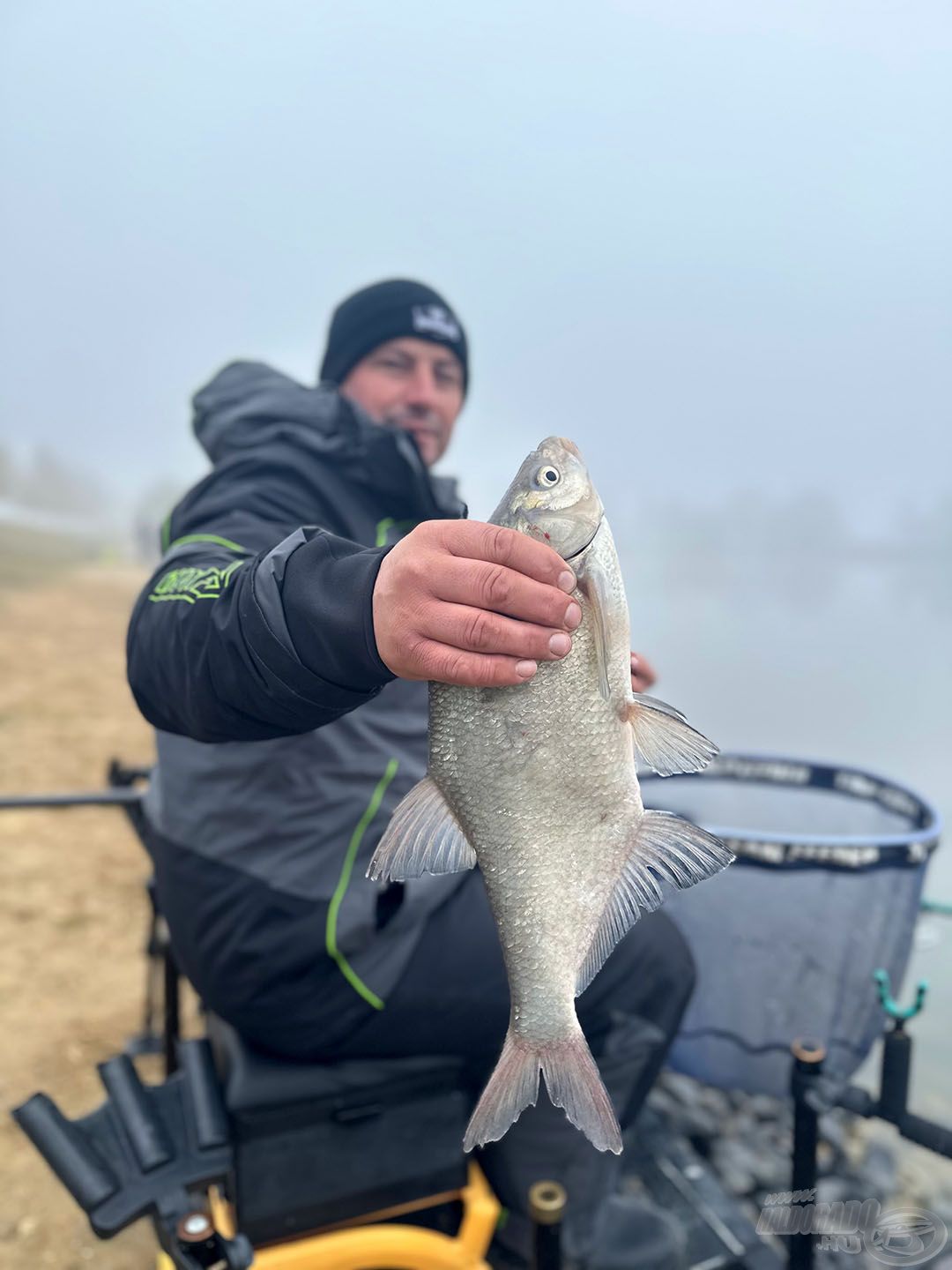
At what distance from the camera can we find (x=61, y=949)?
410cm

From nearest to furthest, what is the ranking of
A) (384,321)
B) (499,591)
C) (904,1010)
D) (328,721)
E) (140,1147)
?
(499,591) < (328,721) < (140,1147) < (904,1010) < (384,321)

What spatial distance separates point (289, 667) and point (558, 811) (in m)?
0.44

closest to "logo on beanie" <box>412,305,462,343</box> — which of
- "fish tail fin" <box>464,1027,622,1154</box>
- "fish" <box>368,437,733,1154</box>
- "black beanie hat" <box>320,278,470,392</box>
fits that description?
"black beanie hat" <box>320,278,470,392</box>

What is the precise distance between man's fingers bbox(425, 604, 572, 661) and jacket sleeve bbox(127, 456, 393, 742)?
12cm

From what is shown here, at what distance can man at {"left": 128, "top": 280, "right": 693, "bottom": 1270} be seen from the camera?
1101 mm

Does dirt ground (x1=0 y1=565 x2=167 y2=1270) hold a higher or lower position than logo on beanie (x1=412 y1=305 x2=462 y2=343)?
lower

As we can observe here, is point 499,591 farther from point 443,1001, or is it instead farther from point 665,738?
point 443,1001

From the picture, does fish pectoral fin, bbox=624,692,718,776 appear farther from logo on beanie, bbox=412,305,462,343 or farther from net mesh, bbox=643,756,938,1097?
logo on beanie, bbox=412,305,462,343

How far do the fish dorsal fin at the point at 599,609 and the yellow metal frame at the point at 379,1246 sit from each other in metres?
1.43

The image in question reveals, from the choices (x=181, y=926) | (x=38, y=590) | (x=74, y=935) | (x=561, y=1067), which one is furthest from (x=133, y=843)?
(x=38, y=590)

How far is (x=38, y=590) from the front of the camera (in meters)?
22.4

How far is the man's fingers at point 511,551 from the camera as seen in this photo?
1.06 meters

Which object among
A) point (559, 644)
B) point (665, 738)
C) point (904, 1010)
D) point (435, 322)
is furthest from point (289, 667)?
point (435, 322)

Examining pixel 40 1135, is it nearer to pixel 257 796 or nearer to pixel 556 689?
pixel 257 796
